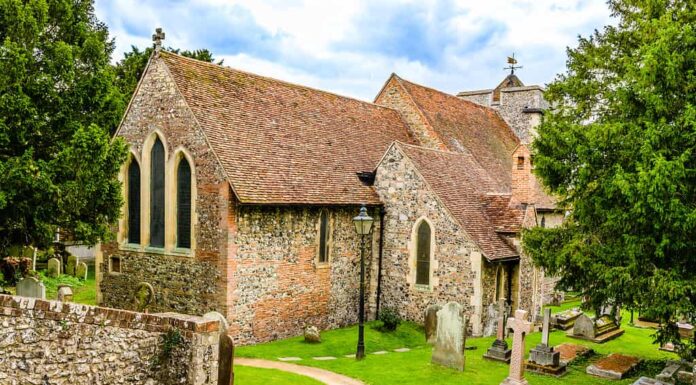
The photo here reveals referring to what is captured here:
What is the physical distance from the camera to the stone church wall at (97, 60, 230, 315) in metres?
16.2

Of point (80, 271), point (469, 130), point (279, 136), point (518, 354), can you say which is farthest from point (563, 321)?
point (80, 271)

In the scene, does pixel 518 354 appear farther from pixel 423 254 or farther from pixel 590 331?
pixel 590 331

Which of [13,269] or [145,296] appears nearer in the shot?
[145,296]

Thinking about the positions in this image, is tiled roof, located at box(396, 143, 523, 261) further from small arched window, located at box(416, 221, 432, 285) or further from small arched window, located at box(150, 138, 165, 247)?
small arched window, located at box(150, 138, 165, 247)

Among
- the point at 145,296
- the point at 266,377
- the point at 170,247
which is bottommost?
the point at 266,377

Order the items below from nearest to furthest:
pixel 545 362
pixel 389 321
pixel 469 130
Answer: pixel 545 362 → pixel 389 321 → pixel 469 130

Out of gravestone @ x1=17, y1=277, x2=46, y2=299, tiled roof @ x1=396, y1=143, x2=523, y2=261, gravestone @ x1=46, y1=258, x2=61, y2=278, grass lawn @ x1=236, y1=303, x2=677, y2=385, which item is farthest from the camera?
gravestone @ x1=46, y1=258, x2=61, y2=278

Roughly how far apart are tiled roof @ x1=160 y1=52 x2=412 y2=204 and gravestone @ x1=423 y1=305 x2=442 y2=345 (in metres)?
4.43

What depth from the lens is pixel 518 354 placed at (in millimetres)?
12602

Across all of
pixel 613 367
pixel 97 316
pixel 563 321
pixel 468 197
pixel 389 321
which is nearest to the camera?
pixel 97 316

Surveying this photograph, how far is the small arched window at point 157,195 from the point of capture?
57.8 ft

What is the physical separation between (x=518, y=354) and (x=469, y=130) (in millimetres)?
18428

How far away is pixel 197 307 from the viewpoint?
1653cm

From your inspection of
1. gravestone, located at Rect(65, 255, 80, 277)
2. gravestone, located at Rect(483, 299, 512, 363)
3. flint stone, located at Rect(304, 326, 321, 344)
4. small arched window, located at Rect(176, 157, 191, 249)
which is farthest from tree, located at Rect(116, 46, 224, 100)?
gravestone, located at Rect(483, 299, 512, 363)
